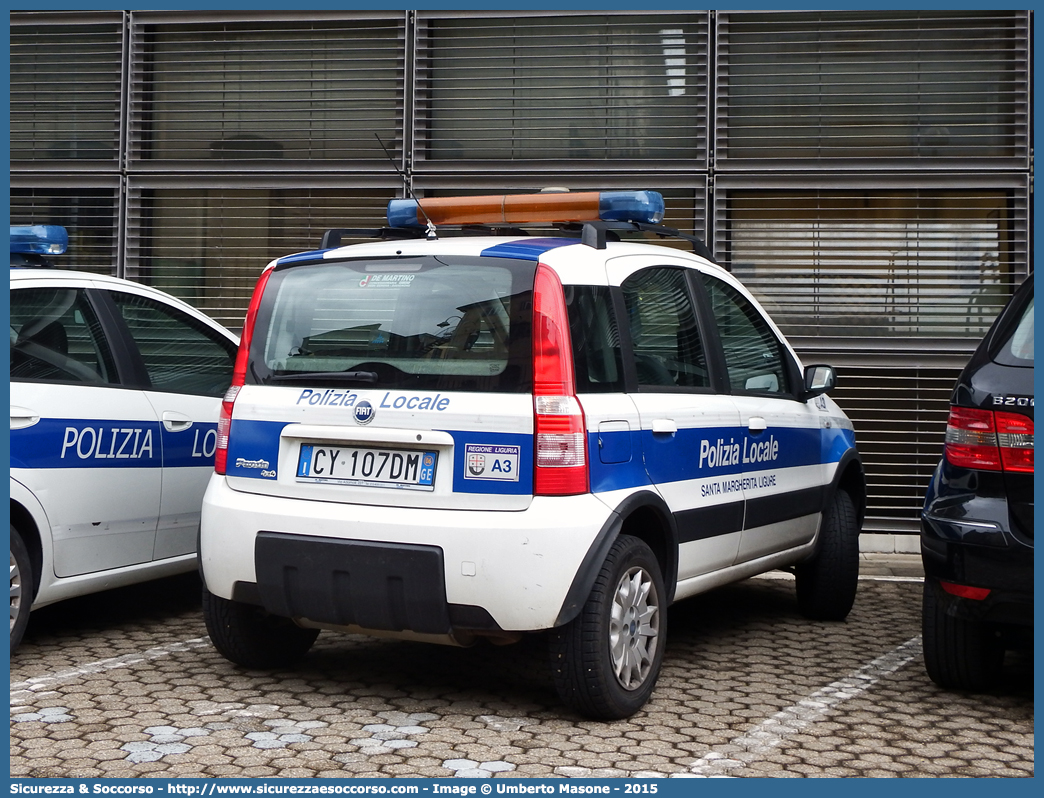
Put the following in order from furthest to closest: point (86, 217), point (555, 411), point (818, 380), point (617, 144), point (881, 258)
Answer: point (86, 217)
point (617, 144)
point (881, 258)
point (818, 380)
point (555, 411)

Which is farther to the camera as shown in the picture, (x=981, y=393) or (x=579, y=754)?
(x=981, y=393)

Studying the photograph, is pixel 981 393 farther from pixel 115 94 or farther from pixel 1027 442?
pixel 115 94

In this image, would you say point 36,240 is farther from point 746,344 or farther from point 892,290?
point 892,290

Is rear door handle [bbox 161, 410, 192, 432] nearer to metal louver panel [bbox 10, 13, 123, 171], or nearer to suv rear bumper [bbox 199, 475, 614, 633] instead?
suv rear bumper [bbox 199, 475, 614, 633]

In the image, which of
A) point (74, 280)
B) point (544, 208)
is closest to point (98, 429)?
point (74, 280)

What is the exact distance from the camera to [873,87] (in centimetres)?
841

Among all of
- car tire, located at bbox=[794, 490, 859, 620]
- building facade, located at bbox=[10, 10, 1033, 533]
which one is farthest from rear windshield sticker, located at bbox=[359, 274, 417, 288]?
building facade, located at bbox=[10, 10, 1033, 533]

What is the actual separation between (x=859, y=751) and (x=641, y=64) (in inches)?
234

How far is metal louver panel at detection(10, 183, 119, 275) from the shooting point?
9039 mm

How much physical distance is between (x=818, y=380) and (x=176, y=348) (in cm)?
296

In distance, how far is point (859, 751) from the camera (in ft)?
12.5

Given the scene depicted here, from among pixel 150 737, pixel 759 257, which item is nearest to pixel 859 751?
pixel 150 737

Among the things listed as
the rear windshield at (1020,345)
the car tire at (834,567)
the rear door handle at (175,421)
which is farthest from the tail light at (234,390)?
the car tire at (834,567)

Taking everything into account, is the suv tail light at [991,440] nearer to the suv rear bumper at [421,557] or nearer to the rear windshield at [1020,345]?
the rear windshield at [1020,345]
